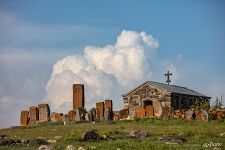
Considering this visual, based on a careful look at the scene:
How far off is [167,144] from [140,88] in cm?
2845

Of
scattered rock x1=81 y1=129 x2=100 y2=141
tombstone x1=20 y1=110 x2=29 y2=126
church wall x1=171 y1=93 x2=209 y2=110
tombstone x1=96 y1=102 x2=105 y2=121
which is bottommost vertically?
scattered rock x1=81 y1=129 x2=100 y2=141

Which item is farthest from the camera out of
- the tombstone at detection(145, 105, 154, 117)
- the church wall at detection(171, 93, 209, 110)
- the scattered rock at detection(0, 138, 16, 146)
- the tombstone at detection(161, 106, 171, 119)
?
the church wall at detection(171, 93, 209, 110)

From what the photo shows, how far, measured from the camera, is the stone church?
44.6 m

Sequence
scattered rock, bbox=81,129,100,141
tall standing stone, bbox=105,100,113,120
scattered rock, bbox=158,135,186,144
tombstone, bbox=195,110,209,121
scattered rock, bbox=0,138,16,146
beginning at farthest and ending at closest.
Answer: tall standing stone, bbox=105,100,113,120 → tombstone, bbox=195,110,209,121 → scattered rock, bbox=81,129,100,141 → scattered rock, bbox=0,138,16,146 → scattered rock, bbox=158,135,186,144

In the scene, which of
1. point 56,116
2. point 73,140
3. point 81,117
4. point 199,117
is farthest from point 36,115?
point 73,140

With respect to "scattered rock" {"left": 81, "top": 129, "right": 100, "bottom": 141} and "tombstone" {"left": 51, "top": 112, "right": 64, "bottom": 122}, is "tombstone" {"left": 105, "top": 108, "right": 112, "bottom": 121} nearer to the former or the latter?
"tombstone" {"left": 51, "top": 112, "right": 64, "bottom": 122}

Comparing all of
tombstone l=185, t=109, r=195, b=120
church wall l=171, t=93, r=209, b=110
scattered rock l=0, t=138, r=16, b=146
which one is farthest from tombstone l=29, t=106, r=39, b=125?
scattered rock l=0, t=138, r=16, b=146

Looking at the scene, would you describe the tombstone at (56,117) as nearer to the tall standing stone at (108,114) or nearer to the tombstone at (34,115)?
the tombstone at (34,115)

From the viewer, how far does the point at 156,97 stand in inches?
1779

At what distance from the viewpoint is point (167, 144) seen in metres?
18.0

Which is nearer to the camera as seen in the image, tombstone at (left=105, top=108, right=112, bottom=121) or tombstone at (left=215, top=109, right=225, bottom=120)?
tombstone at (left=215, top=109, right=225, bottom=120)

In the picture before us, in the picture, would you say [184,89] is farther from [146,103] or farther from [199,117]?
[199,117]

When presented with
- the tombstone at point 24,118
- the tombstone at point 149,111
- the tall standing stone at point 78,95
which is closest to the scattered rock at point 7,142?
the tall standing stone at point 78,95

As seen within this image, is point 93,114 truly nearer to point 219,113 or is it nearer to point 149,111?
point 149,111
